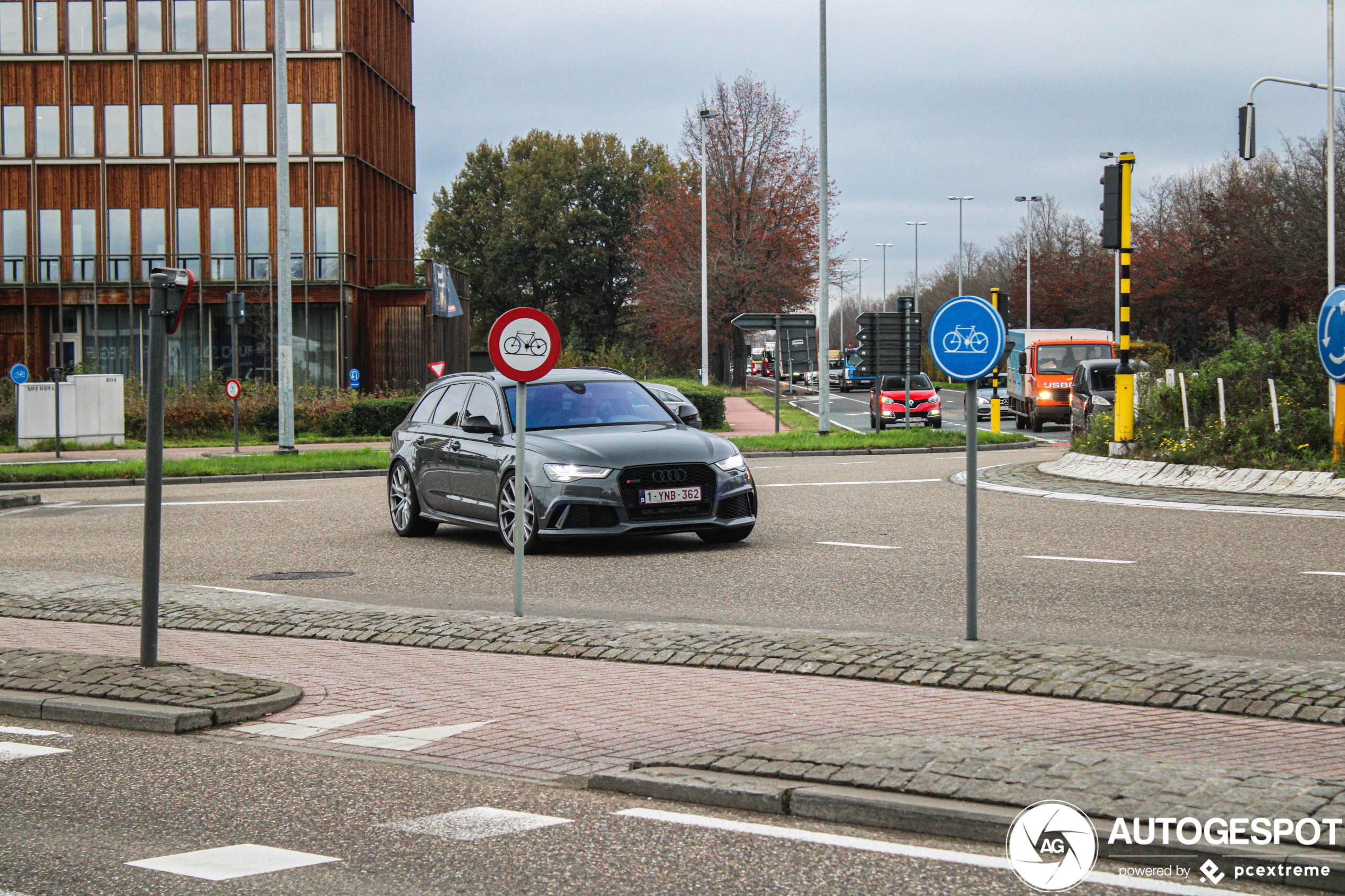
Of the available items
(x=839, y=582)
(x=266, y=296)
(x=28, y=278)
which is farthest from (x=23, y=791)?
(x=28, y=278)

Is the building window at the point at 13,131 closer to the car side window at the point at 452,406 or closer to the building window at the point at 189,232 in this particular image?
the building window at the point at 189,232

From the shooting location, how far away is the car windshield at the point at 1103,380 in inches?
1339

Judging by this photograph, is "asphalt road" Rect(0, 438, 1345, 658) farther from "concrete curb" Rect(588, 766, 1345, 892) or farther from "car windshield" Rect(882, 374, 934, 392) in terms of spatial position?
"car windshield" Rect(882, 374, 934, 392)

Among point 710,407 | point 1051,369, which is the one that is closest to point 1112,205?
point 710,407

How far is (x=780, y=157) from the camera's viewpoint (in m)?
69.2

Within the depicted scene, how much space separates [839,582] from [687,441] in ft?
8.35

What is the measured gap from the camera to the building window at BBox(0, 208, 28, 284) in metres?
50.6

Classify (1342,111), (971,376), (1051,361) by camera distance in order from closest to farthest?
(971,376)
(1051,361)
(1342,111)

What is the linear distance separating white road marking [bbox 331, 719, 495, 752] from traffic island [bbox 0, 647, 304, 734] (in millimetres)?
809

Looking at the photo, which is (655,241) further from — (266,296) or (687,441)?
(687,441)

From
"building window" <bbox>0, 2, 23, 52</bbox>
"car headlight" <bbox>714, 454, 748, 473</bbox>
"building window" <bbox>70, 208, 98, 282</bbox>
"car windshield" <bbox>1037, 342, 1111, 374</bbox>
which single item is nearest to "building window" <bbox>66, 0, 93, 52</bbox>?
"building window" <bbox>0, 2, 23, 52</bbox>

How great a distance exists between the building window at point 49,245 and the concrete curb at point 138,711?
4714 cm

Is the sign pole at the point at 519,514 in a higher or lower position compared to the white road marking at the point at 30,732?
higher

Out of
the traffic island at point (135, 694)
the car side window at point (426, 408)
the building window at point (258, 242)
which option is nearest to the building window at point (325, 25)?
the building window at point (258, 242)
